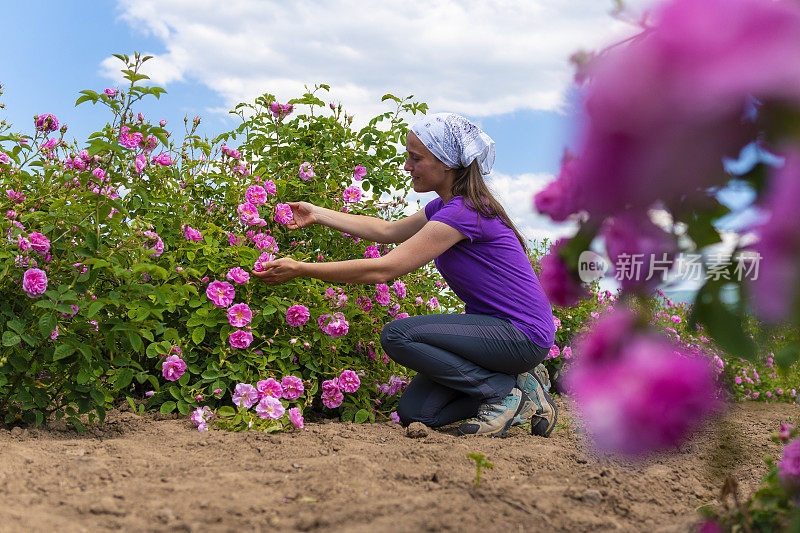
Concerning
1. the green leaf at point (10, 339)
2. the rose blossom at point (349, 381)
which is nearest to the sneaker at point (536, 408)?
the rose blossom at point (349, 381)

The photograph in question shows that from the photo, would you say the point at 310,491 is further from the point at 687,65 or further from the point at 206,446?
the point at 687,65

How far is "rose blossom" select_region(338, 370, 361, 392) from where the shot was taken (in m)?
3.33

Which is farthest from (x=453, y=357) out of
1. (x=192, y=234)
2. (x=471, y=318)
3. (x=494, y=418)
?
(x=192, y=234)

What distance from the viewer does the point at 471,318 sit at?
10.9 feet

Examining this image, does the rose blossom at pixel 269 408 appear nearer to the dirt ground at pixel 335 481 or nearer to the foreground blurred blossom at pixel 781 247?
the dirt ground at pixel 335 481

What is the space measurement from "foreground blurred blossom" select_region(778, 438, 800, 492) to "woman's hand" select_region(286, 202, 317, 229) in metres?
2.46

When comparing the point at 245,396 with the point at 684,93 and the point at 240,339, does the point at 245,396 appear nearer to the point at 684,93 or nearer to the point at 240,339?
the point at 240,339

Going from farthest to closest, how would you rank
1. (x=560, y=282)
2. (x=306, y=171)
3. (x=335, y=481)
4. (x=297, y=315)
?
(x=306, y=171) → (x=297, y=315) → (x=335, y=481) → (x=560, y=282)

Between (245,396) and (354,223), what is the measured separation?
1.09 meters

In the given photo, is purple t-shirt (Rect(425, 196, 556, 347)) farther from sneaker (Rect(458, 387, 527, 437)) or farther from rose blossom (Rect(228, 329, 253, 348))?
rose blossom (Rect(228, 329, 253, 348))

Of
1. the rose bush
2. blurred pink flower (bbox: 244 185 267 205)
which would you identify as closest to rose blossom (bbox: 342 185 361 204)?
the rose bush

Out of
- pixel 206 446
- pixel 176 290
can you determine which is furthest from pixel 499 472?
pixel 176 290

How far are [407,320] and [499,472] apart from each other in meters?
1.13

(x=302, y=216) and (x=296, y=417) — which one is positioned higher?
(x=302, y=216)
